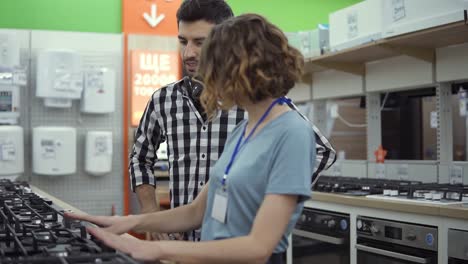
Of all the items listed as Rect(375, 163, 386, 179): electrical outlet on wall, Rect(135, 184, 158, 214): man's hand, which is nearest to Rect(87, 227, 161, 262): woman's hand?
Rect(135, 184, 158, 214): man's hand

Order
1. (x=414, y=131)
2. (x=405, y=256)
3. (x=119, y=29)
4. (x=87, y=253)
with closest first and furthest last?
(x=87, y=253) → (x=405, y=256) → (x=414, y=131) → (x=119, y=29)

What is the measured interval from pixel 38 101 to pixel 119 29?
1.03 m

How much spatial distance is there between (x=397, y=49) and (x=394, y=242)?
127 centimetres

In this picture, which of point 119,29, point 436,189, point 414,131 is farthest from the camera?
point 119,29

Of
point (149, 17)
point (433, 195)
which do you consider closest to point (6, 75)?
point (149, 17)

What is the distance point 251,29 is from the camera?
1.26 meters

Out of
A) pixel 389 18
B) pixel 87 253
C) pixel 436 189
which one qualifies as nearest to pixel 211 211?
pixel 87 253

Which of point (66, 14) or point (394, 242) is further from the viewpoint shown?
point (66, 14)

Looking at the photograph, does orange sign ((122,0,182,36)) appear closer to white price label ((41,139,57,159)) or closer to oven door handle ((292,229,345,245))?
white price label ((41,139,57,159))

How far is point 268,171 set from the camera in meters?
1.27

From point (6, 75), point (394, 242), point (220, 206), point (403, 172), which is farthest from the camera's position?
point (6, 75)

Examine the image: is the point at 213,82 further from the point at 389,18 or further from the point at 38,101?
the point at 38,101

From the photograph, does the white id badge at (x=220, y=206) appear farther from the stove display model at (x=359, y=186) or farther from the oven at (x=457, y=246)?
the stove display model at (x=359, y=186)

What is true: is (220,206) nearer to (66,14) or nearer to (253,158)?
(253,158)
